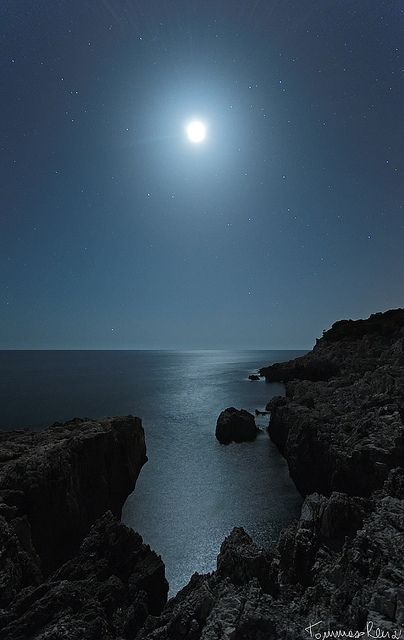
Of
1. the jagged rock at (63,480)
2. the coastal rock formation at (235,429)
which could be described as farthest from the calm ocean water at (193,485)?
the jagged rock at (63,480)

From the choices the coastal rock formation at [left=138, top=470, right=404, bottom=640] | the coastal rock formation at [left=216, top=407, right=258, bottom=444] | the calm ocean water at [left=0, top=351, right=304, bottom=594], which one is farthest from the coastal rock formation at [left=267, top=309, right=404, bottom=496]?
the coastal rock formation at [left=138, top=470, right=404, bottom=640]

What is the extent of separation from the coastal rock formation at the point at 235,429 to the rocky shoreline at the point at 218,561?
70.6 ft

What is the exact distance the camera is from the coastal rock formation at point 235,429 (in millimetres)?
52500

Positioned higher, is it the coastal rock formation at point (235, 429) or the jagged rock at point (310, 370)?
the jagged rock at point (310, 370)

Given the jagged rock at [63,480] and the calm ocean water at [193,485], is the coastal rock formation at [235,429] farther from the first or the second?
the jagged rock at [63,480]

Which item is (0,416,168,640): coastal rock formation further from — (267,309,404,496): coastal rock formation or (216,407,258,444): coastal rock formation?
(216,407,258,444): coastal rock formation

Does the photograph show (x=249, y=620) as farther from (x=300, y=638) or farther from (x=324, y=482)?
(x=324, y=482)

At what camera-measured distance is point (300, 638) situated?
7383 millimetres

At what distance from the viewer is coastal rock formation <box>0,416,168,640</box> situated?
9.40m

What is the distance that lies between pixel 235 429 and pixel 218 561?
4211 centimetres

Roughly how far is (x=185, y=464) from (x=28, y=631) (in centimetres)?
3731

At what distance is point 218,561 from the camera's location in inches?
476

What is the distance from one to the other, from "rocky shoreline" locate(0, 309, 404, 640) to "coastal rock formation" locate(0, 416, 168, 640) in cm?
5


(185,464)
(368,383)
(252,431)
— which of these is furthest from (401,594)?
(252,431)
